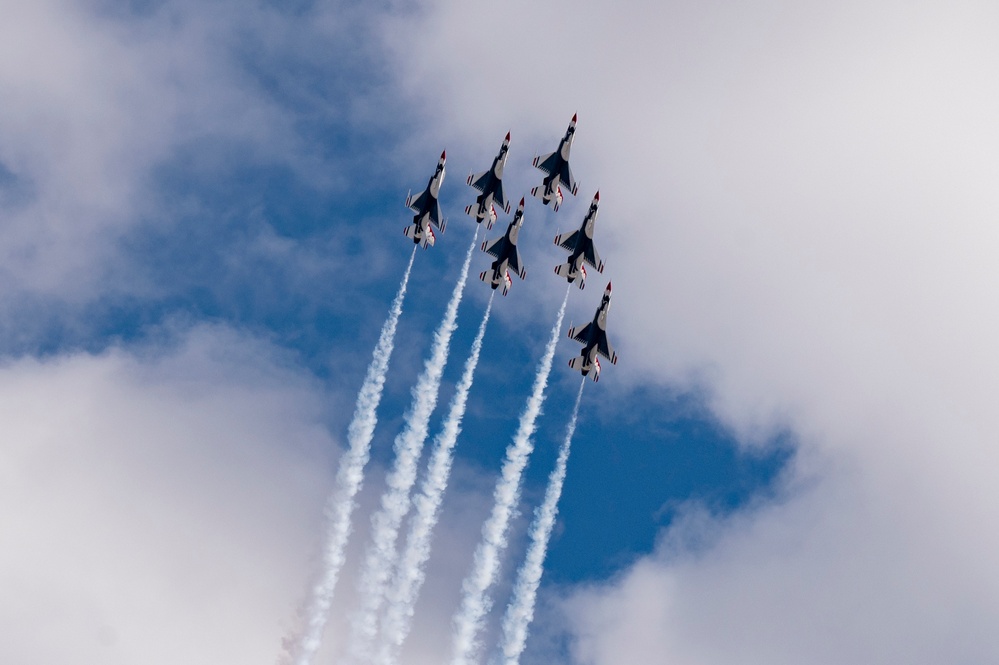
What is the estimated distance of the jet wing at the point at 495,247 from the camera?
127 meters

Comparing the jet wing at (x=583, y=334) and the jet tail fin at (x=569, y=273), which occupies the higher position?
the jet tail fin at (x=569, y=273)

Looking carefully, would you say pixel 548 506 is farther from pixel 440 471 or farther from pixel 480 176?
pixel 480 176

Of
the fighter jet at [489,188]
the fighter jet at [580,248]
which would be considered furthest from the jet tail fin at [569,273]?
the fighter jet at [489,188]

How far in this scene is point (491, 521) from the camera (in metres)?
121

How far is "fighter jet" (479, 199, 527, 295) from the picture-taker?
125562 mm

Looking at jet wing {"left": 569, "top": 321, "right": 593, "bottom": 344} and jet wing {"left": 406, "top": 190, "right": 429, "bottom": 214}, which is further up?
jet wing {"left": 406, "top": 190, "right": 429, "bottom": 214}

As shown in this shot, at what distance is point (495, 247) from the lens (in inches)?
4998

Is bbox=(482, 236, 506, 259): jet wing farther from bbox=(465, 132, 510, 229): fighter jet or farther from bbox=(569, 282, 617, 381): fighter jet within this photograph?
bbox=(569, 282, 617, 381): fighter jet

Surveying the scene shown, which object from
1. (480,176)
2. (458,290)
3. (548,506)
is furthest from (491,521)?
(480,176)

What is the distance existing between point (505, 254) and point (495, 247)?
4.97ft

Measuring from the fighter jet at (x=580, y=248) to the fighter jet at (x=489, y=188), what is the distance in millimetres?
8417

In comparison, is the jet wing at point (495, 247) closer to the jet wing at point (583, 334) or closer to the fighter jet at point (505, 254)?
the fighter jet at point (505, 254)

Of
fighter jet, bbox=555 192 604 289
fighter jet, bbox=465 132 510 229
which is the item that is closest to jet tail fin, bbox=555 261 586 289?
fighter jet, bbox=555 192 604 289

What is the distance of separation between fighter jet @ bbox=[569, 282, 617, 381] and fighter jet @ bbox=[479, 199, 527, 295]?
9.68 m
